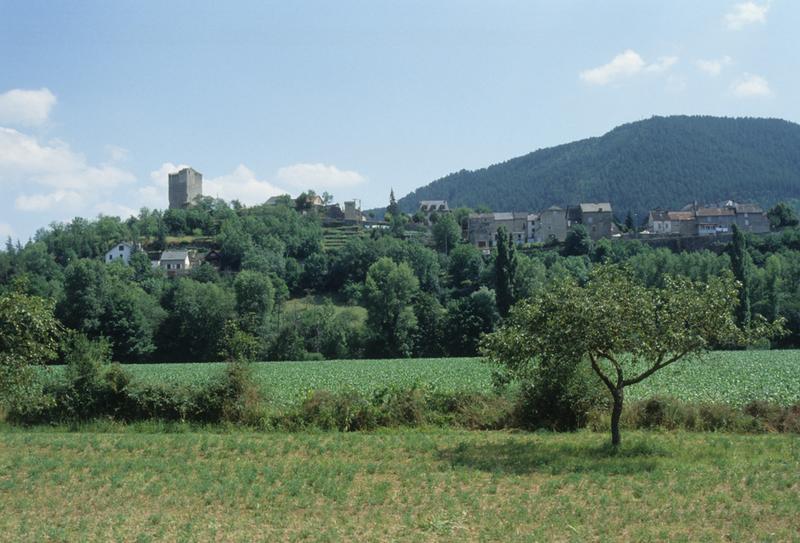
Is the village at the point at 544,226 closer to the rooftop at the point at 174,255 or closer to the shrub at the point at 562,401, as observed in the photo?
the rooftop at the point at 174,255

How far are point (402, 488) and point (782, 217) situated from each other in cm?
14312

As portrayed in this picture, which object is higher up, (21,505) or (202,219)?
(202,219)

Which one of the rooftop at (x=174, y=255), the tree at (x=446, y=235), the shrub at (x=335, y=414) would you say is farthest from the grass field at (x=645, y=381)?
the tree at (x=446, y=235)

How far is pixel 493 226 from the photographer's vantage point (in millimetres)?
166500

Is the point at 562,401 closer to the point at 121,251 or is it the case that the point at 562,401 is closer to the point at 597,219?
the point at 121,251

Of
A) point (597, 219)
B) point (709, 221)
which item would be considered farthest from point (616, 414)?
point (709, 221)

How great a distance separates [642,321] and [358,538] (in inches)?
395

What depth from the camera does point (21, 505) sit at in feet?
50.4

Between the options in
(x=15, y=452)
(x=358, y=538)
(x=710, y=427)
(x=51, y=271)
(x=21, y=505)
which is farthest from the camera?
(x=51, y=271)

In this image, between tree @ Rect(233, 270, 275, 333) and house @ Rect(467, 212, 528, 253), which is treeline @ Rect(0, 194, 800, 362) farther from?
house @ Rect(467, 212, 528, 253)

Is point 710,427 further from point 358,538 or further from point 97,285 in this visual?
point 97,285

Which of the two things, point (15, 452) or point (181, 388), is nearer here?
point (15, 452)

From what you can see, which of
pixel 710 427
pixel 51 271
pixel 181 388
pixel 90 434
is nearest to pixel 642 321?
pixel 710 427

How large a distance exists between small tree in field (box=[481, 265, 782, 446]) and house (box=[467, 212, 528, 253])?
142 m
